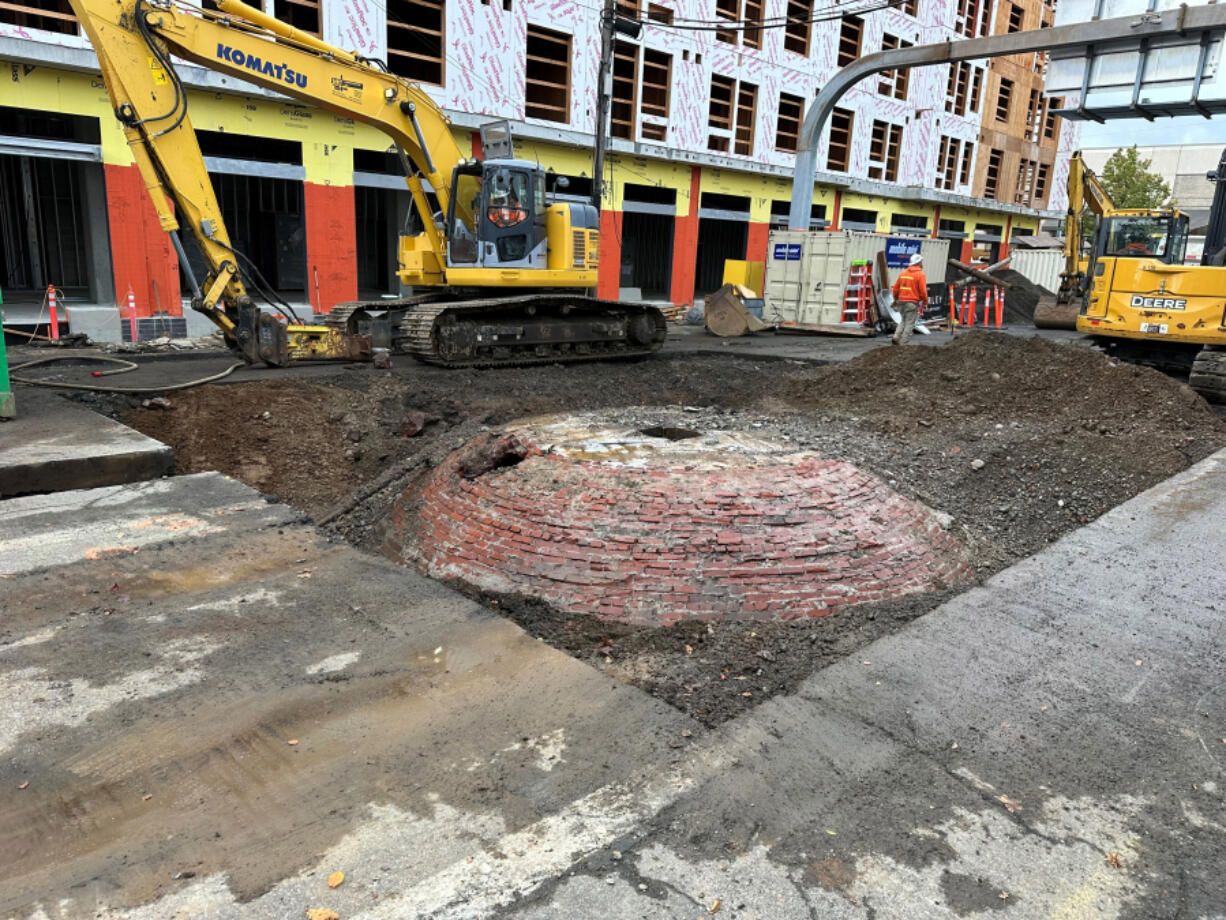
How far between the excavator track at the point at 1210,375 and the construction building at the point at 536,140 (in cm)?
959

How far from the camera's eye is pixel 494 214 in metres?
12.6

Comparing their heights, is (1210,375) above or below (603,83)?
below

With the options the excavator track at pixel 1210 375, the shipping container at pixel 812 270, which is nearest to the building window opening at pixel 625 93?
the shipping container at pixel 812 270

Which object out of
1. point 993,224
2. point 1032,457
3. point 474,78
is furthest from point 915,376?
point 993,224

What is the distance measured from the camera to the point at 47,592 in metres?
4.23

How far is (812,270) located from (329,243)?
1156 centimetres

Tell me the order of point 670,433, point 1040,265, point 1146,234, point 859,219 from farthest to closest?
point 1040,265 < point 859,219 < point 1146,234 < point 670,433

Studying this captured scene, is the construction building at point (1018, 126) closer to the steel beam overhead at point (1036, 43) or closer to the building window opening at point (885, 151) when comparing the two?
the building window opening at point (885, 151)

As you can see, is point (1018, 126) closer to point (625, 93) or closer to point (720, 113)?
point (720, 113)

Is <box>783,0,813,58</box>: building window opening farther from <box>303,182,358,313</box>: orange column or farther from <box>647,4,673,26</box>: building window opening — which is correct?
<box>303,182,358,313</box>: orange column

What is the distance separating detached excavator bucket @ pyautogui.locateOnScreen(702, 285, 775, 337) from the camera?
1991 cm

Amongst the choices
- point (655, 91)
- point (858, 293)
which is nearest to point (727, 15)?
point (655, 91)

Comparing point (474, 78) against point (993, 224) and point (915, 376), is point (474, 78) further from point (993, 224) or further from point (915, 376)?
point (993, 224)

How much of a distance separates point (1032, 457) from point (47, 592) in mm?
7579
